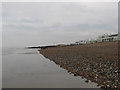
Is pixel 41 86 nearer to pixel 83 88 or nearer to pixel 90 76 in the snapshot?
pixel 83 88

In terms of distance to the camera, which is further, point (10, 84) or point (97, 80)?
point (10, 84)

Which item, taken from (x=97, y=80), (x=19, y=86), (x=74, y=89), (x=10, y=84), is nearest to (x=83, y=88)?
(x=74, y=89)

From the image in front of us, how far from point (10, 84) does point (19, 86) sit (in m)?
1.32

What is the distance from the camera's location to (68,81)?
53.9 ft

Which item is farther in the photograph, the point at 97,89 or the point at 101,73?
the point at 101,73

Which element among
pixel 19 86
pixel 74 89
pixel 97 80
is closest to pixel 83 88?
pixel 74 89

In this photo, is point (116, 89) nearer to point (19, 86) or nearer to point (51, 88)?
point (51, 88)

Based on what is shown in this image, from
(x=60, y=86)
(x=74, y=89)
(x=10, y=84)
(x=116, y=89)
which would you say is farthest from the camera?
(x=10, y=84)

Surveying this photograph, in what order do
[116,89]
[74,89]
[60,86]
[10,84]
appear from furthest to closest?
[10,84], [60,86], [74,89], [116,89]

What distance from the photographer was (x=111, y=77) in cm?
1509

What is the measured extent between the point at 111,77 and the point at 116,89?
2.74m

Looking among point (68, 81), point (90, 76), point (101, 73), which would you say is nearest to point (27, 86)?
point (68, 81)

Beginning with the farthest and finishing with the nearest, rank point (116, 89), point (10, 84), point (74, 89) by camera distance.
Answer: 1. point (10, 84)
2. point (74, 89)
3. point (116, 89)

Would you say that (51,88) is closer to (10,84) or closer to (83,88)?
(83,88)
